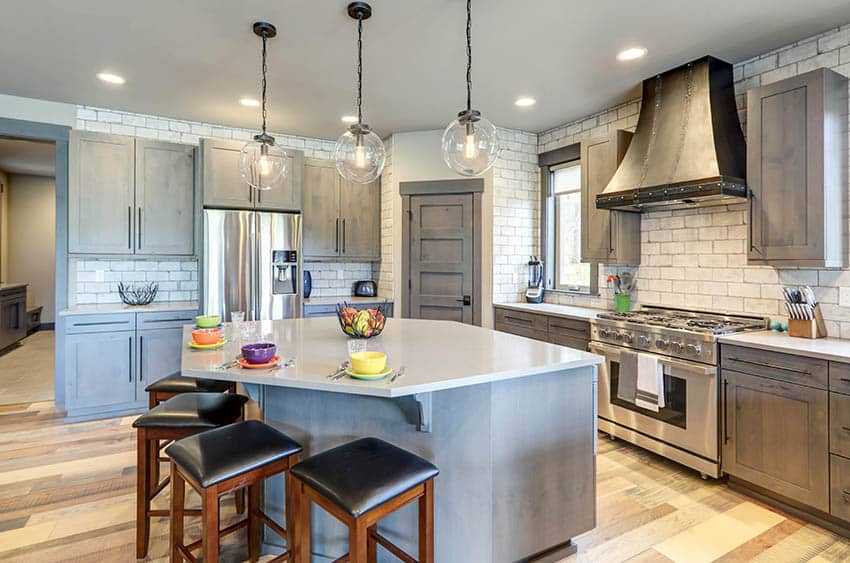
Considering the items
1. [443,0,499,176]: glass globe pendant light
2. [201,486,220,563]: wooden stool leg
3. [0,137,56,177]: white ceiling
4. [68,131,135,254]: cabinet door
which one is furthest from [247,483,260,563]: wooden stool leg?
[0,137,56,177]: white ceiling

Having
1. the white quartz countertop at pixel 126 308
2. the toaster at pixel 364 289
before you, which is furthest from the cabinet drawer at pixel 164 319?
the toaster at pixel 364 289

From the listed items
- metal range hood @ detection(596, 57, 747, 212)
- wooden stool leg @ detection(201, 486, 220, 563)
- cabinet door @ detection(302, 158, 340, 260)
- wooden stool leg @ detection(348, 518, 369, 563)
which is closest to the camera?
wooden stool leg @ detection(348, 518, 369, 563)

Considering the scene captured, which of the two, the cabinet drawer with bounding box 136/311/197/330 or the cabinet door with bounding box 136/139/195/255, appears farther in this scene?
the cabinet door with bounding box 136/139/195/255

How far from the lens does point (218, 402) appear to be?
219 cm

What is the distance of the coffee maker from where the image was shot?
15.8 feet

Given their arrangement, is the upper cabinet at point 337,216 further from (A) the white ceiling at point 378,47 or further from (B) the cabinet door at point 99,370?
(B) the cabinet door at point 99,370

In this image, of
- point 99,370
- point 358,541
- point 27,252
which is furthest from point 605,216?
point 27,252

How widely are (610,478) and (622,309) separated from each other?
5.20 ft

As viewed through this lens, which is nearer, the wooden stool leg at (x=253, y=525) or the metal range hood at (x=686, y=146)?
the wooden stool leg at (x=253, y=525)

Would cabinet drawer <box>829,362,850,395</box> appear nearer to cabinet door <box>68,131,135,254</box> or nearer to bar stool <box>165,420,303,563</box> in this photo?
bar stool <box>165,420,303,563</box>

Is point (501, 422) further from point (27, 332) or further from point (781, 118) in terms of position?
point (27, 332)

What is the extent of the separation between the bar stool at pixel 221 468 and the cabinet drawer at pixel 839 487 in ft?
8.58

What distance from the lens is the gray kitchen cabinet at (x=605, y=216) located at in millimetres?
3811

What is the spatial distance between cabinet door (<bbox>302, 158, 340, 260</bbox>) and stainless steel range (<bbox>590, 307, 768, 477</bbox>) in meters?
2.96
